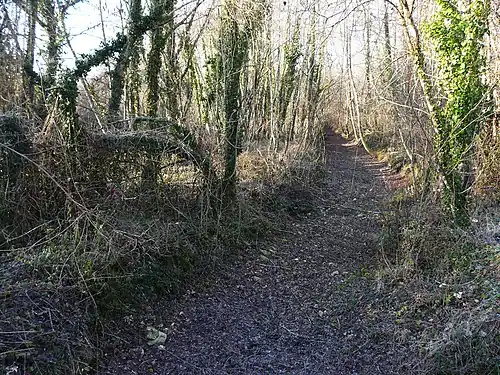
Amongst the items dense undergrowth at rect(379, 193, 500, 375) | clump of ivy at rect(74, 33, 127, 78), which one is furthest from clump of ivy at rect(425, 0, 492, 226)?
clump of ivy at rect(74, 33, 127, 78)

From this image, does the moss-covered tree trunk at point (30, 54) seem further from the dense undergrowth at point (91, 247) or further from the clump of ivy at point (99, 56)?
the dense undergrowth at point (91, 247)

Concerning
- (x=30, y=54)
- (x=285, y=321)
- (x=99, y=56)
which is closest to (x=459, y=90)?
(x=285, y=321)

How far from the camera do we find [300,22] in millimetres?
11547

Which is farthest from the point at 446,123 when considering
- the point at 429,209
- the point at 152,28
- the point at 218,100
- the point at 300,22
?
the point at 300,22

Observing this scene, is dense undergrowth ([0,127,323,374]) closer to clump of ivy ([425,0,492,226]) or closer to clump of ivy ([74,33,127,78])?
clump of ivy ([74,33,127,78])

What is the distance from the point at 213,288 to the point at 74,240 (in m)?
2.07

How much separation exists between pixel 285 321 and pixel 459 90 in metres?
4.07

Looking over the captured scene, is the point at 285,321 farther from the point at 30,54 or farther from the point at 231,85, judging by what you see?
the point at 30,54

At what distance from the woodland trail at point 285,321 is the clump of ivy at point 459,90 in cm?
176

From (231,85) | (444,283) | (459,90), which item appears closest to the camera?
(444,283)

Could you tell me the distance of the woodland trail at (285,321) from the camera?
418 cm

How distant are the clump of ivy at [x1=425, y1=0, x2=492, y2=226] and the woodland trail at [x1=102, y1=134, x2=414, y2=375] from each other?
5.76 ft

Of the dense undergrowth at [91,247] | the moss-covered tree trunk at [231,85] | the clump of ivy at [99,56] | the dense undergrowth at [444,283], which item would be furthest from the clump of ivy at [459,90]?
the clump of ivy at [99,56]

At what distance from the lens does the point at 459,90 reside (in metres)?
5.92
